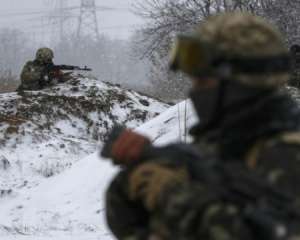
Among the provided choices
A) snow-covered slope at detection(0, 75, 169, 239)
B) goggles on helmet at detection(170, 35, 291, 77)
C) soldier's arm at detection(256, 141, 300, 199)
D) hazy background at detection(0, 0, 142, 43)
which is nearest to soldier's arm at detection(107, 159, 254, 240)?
soldier's arm at detection(256, 141, 300, 199)

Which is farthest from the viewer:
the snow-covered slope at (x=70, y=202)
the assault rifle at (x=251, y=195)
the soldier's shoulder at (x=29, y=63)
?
the soldier's shoulder at (x=29, y=63)

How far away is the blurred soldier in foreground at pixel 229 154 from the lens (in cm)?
169

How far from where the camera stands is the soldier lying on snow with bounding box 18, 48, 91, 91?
1459 centimetres

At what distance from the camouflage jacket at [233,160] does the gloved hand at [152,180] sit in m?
0.02

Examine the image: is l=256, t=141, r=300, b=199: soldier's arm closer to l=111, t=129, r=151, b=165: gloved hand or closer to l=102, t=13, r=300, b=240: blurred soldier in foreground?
l=102, t=13, r=300, b=240: blurred soldier in foreground

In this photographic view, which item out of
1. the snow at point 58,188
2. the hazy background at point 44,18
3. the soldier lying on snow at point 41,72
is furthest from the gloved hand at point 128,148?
the hazy background at point 44,18

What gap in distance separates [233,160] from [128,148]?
32cm

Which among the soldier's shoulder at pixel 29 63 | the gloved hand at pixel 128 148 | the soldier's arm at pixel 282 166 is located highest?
the soldier's arm at pixel 282 166

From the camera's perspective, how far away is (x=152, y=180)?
1.84m

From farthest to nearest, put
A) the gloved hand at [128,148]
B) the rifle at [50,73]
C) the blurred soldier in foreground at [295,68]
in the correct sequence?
the rifle at [50,73] → the blurred soldier in foreground at [295,68] → the gloved hand at [128,148]

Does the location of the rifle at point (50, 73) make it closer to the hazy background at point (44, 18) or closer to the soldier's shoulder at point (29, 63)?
the soldier's shoulder at point (29, 63)

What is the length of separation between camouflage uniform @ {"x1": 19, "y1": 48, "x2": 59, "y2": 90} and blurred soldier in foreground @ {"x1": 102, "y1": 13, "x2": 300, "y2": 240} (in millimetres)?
12845

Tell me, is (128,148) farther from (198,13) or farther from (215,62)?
(198,13)

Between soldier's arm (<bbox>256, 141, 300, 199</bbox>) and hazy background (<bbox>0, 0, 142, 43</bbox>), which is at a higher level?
soldier's arm (<bbox>256, 141, 300, 199</bbox>)
